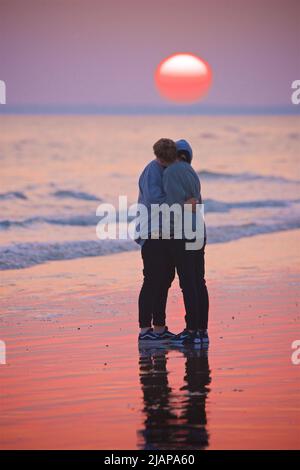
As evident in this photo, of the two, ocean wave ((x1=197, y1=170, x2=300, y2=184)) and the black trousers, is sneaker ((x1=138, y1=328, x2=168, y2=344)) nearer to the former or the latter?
the black trousers

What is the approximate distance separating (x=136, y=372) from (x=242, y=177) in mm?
36663

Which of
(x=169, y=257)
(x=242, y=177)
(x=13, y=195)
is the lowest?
(x=169, y=257)

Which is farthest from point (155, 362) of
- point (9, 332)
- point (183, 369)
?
point (9, 332)

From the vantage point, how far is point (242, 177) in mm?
44906

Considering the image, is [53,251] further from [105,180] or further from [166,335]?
[105,180]

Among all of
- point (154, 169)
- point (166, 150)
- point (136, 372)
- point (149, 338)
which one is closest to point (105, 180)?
point (149, 338)

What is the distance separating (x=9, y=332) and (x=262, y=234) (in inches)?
445

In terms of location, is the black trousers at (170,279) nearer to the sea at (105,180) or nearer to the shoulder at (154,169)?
the shoulder at (154,169)

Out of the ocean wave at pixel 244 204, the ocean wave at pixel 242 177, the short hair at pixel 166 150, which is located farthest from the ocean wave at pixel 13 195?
the short hair at pixel 166 150

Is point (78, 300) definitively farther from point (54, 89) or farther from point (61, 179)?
point (54, 89)

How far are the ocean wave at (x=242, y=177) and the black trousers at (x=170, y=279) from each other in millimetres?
31700

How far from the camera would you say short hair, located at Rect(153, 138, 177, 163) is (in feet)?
30.8

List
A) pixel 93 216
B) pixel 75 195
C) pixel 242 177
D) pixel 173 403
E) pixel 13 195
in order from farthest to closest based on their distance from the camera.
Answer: pixel 242 177 < pixel 75 195 < pixel 13 195 < pixel 93 216 < pixel 173 403

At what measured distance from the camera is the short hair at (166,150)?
30.8ft
